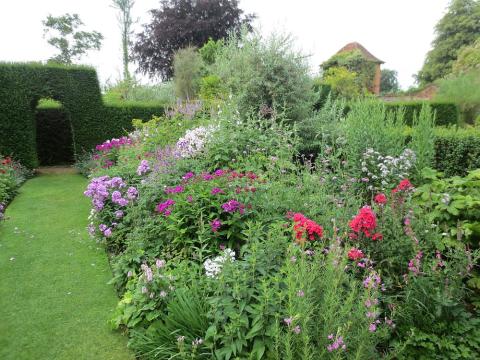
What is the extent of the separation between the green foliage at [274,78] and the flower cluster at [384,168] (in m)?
3.58

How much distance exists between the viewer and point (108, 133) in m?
12.8

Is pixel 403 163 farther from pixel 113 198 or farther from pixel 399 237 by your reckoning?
pixel 113 198

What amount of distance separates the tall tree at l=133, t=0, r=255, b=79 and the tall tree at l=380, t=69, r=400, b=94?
40517 mm

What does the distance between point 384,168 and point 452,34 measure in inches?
1435

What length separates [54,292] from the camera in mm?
3723

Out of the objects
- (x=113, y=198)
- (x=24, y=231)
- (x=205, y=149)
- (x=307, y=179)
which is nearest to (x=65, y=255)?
(x=113, y=198)

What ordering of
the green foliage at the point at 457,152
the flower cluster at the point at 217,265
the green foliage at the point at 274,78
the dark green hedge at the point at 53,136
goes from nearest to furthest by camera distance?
1. the flower cluster at the point at 217,265
2. the green foliage at the point at 457,152
3. the green foliage at the point at 274,78
4. the dark green hedge at the point at 53,136

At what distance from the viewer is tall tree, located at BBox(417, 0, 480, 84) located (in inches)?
1227

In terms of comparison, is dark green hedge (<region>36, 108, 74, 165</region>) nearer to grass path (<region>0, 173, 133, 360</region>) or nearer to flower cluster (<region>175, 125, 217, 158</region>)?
grass path (<region>0, 173, 133, 360</region>)

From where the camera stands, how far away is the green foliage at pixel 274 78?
323 inches

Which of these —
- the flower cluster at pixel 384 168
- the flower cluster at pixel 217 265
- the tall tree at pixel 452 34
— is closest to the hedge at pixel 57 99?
the flower cluster at pixel 384 168

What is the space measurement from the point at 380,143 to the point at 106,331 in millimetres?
4319

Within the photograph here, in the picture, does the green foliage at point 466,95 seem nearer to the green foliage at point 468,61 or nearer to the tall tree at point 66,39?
the green foliage at point 468,61

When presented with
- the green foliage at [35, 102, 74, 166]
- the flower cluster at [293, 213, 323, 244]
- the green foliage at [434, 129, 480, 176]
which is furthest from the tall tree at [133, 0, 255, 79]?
the flower cluster at [293, 213, 323, 244]
